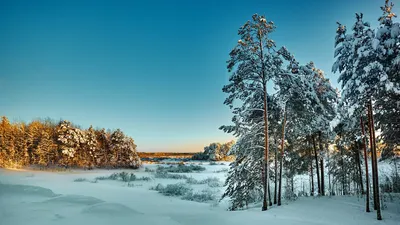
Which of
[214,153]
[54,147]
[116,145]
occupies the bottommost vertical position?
[214,153]

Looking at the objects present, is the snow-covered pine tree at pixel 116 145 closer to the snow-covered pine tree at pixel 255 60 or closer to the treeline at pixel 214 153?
the snow-covered pine tree at pixel 255 60

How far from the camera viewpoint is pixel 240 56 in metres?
12.6

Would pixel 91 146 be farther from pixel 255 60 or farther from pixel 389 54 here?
pixel 389 54

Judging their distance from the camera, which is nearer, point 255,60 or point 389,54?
point 389,54

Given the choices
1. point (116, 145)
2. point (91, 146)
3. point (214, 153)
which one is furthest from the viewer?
point (214, 153)

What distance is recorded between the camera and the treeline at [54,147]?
39.9m

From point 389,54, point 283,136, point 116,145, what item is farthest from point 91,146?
point 389,54

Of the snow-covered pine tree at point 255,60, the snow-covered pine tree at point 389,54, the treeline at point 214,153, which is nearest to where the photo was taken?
the snow-covered pine tree at point 389,54

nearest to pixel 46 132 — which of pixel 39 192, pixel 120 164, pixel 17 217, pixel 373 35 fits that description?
pixel 120 164

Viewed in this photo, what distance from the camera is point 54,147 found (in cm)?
4356

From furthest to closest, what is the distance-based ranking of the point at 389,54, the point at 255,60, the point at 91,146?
the point at 91,146 < the point at 255,60 < the point at 389,54

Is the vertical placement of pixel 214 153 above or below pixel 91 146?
below

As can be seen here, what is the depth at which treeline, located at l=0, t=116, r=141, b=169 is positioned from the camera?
39.9 m

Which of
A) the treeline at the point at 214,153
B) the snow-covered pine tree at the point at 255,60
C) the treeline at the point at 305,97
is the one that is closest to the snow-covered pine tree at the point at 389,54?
the treeline at the point at 305,97
